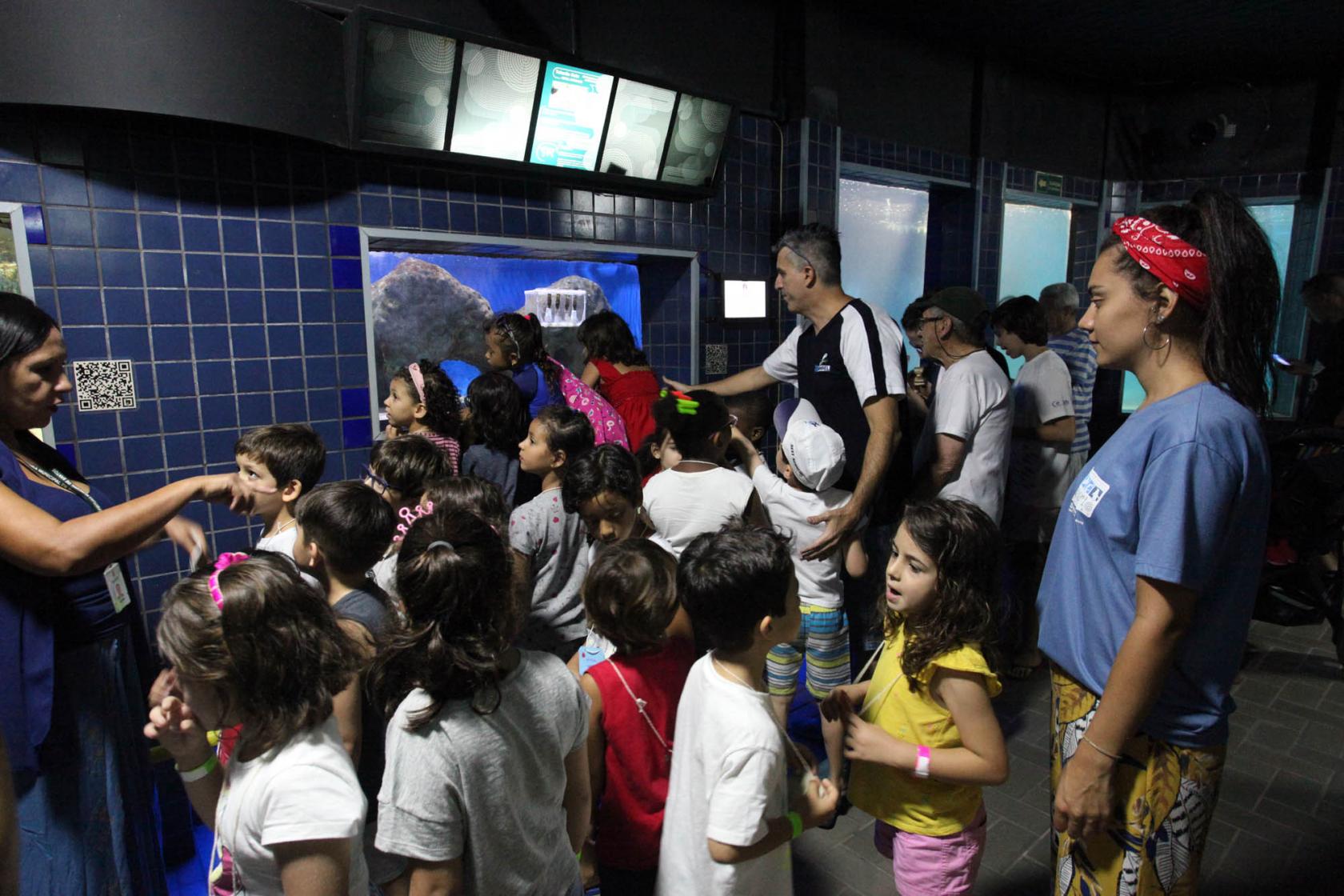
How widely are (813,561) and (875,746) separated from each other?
1.14m

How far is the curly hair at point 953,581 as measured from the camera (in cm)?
166

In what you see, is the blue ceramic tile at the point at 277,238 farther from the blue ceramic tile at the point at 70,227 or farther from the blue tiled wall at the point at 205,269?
the blue ceramic tile at the point at 70,227

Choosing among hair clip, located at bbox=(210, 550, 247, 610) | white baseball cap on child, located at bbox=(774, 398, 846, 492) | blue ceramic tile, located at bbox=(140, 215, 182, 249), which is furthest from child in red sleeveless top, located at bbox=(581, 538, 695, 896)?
blue ceramic tile, located at bbox=(140, 215, 182, 249)

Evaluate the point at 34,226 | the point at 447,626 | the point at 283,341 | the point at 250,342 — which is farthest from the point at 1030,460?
the point at 34,226

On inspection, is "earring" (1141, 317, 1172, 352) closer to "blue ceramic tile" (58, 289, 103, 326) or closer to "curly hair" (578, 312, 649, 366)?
"curly hair" (578, 312, 649, 366)

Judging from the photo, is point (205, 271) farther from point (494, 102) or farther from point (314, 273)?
point (494, 102)

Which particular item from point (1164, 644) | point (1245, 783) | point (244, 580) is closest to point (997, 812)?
point (1245, 783)

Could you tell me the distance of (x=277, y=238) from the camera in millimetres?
3270

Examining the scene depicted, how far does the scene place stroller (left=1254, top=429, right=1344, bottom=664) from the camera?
12.4ft

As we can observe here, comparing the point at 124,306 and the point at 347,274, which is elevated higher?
the point at 347,274

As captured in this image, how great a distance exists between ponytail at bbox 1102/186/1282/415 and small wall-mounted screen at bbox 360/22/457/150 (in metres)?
3.09

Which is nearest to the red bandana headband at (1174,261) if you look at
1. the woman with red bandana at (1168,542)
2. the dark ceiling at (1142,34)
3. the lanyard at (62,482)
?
the woman with red bandana at (1168,542)

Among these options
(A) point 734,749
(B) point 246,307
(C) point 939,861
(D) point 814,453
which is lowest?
(C) point 939,861

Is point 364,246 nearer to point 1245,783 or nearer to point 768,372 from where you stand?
point 768,372
